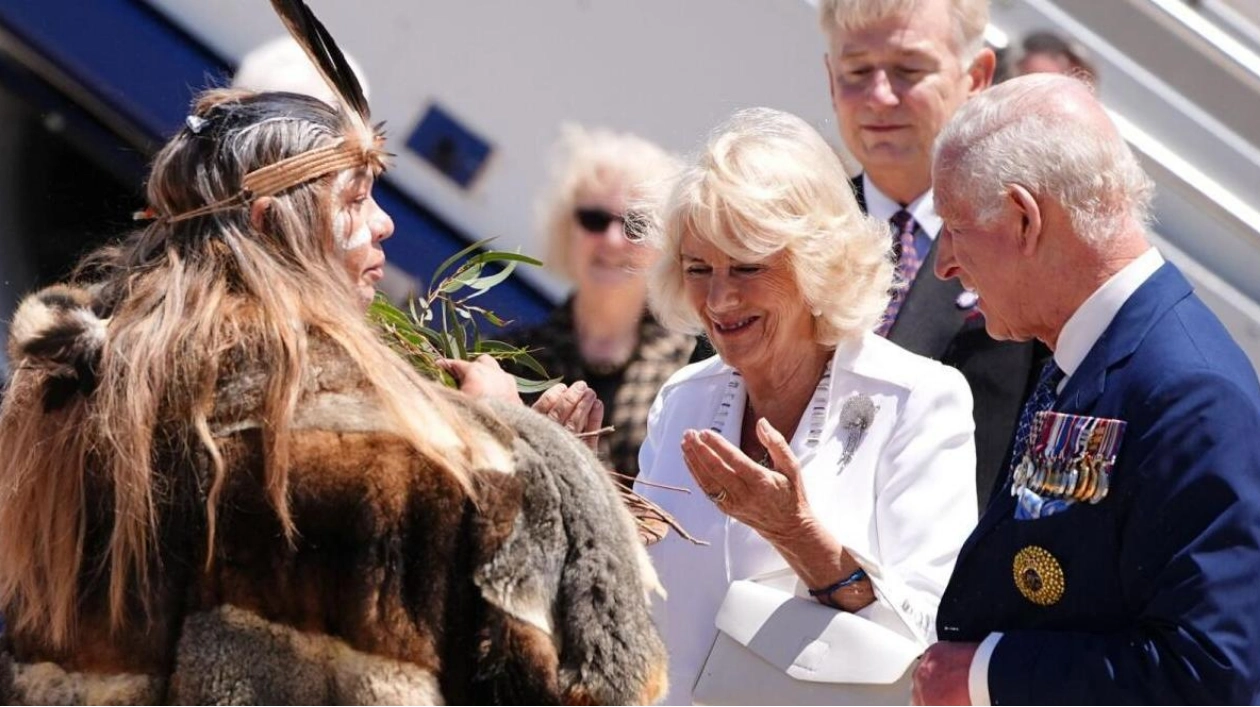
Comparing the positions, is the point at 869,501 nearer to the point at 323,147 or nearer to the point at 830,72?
the point at 323,147

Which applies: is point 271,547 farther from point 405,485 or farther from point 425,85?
point 425,85

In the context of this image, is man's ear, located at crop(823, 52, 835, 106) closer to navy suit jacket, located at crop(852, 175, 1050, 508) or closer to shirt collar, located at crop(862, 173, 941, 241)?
shirt collar, located at crop(862, 173, 941, 241)

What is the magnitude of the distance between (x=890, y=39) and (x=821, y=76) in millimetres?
557

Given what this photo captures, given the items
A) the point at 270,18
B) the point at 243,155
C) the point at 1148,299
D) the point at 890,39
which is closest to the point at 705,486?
the point at 1148,299

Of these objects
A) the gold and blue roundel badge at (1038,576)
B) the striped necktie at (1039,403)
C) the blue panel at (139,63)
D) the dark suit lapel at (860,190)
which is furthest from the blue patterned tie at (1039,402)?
the blue panel at (139,63)

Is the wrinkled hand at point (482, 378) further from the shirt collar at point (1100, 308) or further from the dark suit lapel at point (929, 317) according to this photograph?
the dark suit lapel at point (929, 317)

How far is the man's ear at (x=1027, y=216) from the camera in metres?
2.78

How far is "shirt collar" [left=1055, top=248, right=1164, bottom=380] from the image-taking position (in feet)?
9.00

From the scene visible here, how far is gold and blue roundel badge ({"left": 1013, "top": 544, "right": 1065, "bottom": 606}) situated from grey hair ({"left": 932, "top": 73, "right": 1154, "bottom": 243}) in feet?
1.62

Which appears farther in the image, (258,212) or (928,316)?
(928,316)

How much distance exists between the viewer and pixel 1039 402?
2.88 m

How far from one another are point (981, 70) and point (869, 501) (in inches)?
56.9

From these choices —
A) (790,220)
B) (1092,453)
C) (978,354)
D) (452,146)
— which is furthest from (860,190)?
(1092,453)

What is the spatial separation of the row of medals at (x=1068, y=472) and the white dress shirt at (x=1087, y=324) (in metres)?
0.12
